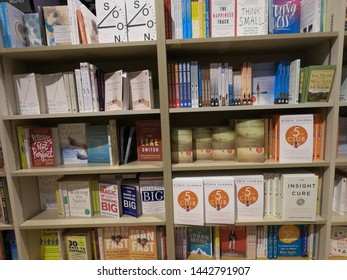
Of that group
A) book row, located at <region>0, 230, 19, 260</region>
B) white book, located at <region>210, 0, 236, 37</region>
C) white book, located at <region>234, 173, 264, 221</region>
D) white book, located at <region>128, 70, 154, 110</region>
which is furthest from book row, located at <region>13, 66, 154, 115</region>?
book row, located at <region>0, 230, 19, 260</region>

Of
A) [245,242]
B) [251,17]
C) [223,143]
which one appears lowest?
[245,242]

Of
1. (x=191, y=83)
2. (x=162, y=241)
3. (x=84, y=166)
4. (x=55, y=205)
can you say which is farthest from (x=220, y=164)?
(x=55, y=205)

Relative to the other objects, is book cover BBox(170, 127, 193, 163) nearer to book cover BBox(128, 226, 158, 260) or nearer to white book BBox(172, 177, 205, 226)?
white book BBox(172, 177, 205, 226)

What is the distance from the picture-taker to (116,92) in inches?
46.8

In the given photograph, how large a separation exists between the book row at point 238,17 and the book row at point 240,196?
2.76 ft

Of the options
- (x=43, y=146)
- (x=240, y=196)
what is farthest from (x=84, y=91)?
(x=240, y=196)

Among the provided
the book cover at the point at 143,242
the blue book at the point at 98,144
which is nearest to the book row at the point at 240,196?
the book cover at the point at 143,242

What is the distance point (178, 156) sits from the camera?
4.08 ft

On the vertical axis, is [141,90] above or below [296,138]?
above

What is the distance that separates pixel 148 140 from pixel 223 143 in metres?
0.48

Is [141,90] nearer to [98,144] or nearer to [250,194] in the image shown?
[98,144]

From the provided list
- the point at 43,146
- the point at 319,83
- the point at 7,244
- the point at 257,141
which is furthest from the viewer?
the point at 7,244
